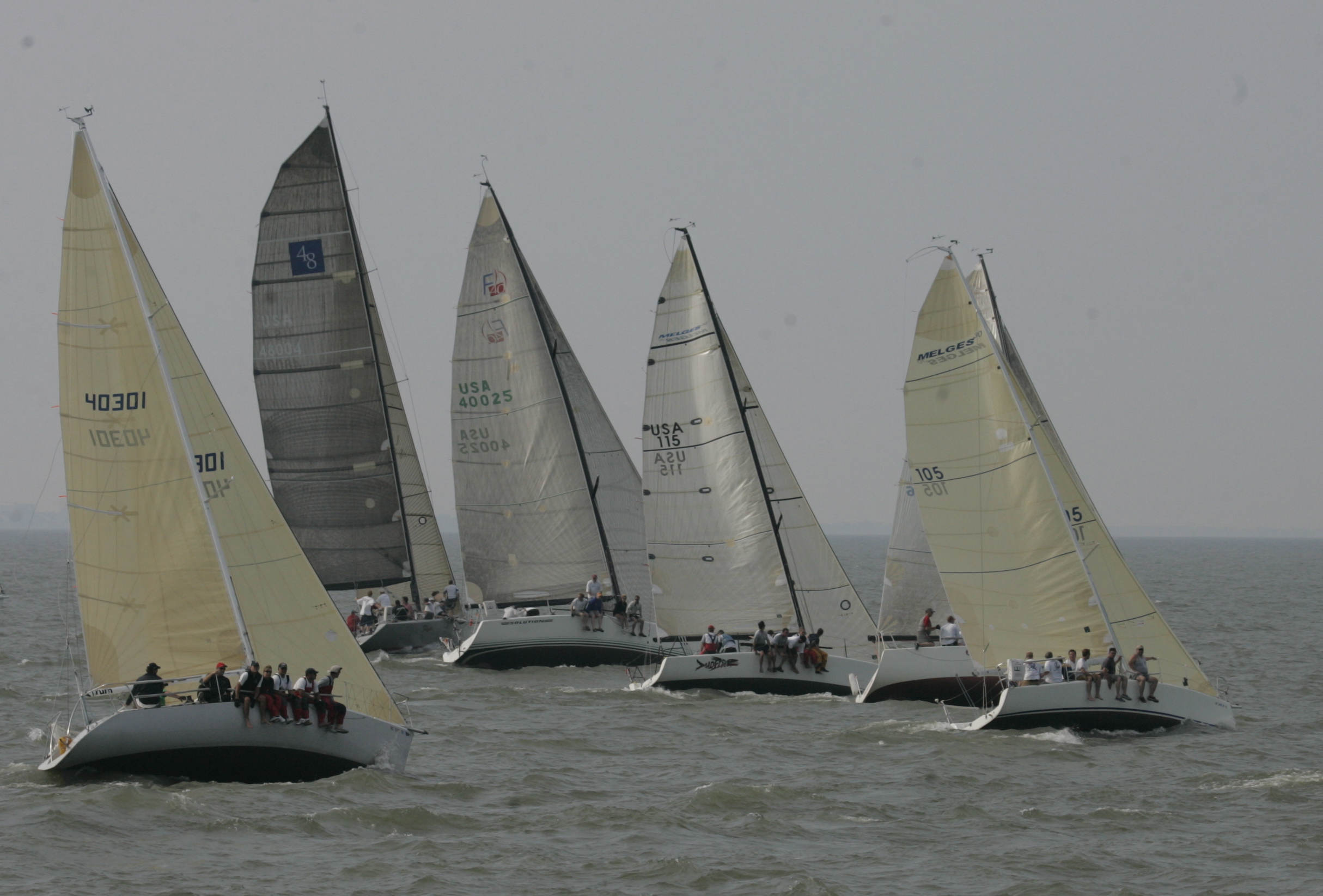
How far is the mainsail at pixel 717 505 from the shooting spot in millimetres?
36031

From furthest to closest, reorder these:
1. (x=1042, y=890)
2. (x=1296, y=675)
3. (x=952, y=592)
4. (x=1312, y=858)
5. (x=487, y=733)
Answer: (x=1296, y=675), (x=952, y=592), (x=487, y=733), (x=1312, y=858), (x=1042, y=890)

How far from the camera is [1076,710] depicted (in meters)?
29.4

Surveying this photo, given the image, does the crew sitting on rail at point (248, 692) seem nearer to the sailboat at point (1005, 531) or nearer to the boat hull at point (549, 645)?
the sailboat at point (1005, 531)

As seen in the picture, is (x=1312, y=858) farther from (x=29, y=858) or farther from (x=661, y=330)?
(x=661, y=330)

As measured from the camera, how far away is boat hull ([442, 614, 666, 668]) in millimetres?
39750

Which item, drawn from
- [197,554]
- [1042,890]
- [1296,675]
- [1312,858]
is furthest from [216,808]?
[1296,675]

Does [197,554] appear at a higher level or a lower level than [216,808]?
higher

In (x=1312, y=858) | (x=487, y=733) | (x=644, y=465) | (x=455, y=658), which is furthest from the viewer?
(x=455, y=658)

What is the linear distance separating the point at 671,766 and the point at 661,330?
508 inches

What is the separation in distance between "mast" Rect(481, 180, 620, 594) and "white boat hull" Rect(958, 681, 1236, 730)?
1466 centimetres

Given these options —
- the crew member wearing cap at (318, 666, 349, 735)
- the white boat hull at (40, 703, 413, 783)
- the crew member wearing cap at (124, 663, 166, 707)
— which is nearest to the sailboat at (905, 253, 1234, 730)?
the crew member wearing cap at (318, 666, 349, 735)

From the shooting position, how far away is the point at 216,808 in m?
21.6

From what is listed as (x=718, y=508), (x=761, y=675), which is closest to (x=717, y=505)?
(x=718, y=508)

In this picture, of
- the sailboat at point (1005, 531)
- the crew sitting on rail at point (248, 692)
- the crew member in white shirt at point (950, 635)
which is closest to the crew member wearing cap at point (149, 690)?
the crew sitting on rail at point (248, 692)
